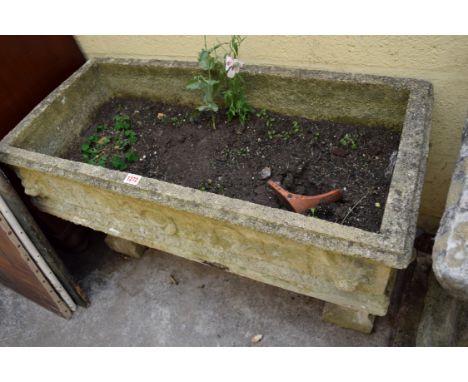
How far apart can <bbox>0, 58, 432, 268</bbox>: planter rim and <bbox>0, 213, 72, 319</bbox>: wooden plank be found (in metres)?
0.39

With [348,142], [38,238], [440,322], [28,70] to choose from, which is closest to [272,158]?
[348,142]

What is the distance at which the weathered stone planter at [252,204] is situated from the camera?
60.9 inches

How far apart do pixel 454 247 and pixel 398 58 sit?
1141 mm

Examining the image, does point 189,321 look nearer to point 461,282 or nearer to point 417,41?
point 461,282

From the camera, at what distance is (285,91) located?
2.23 metres

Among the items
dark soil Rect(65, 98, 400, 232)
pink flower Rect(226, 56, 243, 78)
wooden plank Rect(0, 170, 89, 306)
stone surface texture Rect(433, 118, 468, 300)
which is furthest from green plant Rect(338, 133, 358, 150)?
wooden plank Rect(0, 170, 89, 306)

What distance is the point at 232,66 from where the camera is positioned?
2.09 metres

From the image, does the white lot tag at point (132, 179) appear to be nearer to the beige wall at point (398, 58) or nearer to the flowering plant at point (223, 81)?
the flowering plant at point (223, 81)

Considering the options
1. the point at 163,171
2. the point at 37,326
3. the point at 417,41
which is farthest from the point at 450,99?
the point at 37,326

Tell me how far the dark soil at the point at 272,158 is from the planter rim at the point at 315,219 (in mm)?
257

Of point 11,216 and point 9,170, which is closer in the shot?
point 11,216

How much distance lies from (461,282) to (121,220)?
5.03 ft

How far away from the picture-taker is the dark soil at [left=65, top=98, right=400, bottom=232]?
193cm

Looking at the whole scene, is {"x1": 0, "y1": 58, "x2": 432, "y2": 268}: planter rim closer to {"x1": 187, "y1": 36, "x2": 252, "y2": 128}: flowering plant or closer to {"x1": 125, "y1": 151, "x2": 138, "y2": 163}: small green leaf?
{"x1": 187, "y1": 36, "x2": 252, "y2": 128}: flowering plant
